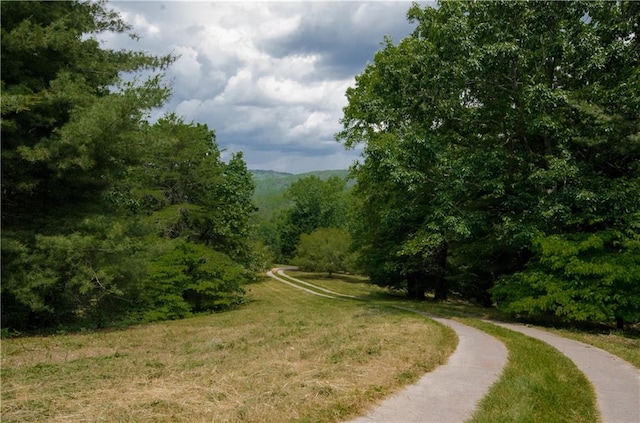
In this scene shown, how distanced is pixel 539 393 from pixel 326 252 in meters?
52.8

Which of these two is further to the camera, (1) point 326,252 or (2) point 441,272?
A: (1) point 326,252

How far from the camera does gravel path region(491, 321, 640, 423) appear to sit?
254 inches

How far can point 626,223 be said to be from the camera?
14.3m

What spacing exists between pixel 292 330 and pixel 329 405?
846 cm

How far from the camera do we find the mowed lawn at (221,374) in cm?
525

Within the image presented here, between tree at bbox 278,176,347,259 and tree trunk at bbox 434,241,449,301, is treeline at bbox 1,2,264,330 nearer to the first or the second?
tree trunk at bbox 434,241,449,301

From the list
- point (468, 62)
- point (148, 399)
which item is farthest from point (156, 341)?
point (468, 62)

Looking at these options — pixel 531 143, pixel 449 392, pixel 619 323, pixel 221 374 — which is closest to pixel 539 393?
pixel 449 392

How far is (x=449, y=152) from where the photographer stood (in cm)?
1834

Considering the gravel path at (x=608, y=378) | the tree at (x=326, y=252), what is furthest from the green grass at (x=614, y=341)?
the tree at (x=326, y=252)

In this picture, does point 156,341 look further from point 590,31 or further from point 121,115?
point 590,31

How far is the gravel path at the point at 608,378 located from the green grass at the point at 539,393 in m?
0.17

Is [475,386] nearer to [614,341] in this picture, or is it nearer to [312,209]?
[614,341]

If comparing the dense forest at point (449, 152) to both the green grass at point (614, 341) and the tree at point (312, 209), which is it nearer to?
the green grass at point (614, 341)
